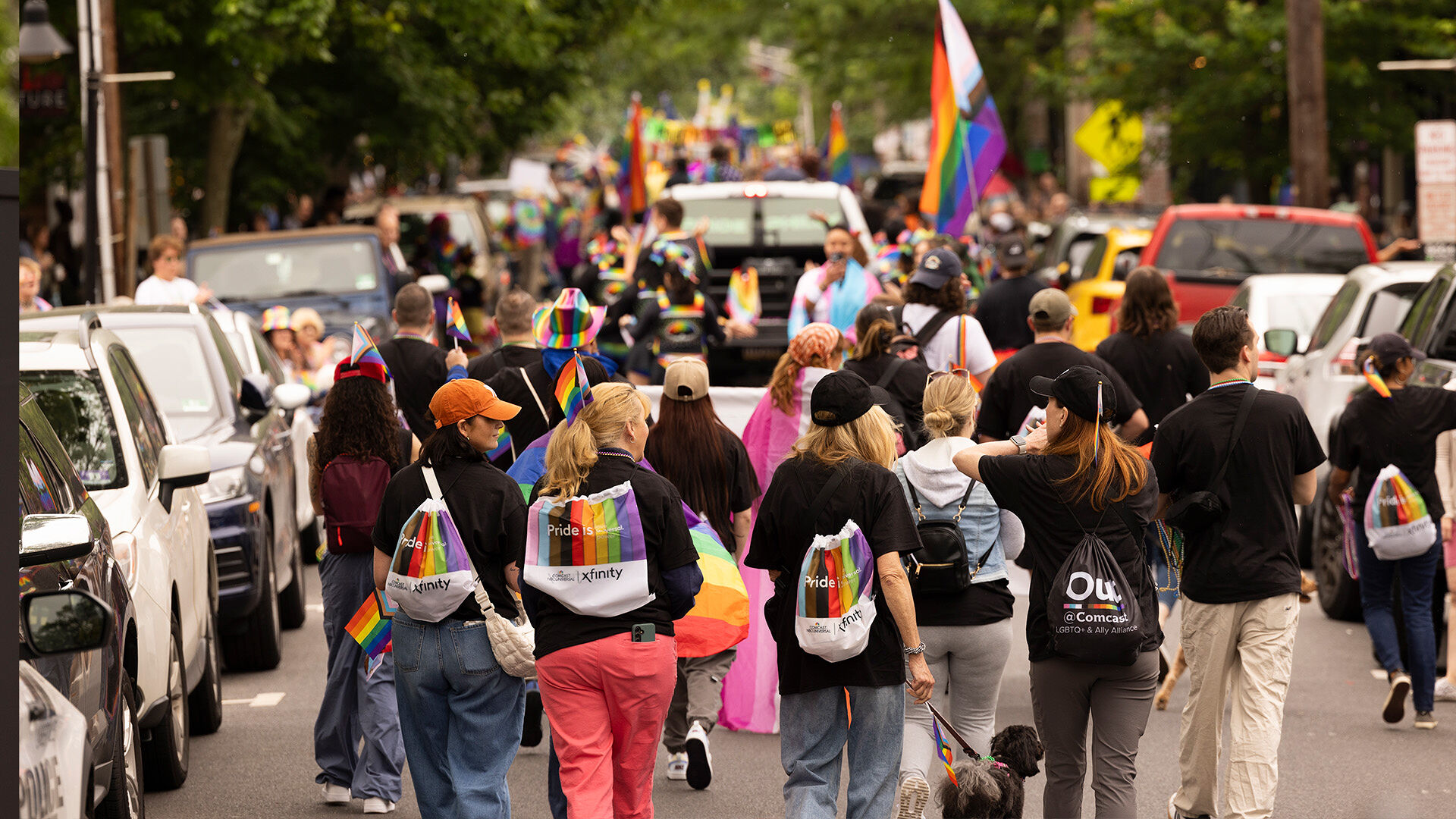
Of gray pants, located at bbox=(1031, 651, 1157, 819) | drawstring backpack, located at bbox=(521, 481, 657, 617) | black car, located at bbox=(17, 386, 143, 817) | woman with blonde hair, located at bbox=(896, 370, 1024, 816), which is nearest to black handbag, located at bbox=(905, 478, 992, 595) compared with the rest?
woman with blonde hair, located at bbox=(896, 370, 1024, 816)

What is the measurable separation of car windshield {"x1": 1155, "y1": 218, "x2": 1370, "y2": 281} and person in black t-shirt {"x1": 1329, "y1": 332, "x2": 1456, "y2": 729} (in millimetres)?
7872

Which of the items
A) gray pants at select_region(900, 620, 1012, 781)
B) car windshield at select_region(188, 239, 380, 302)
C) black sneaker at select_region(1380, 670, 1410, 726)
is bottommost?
black sneaker at select_region(1380, 670, 1410, 726)

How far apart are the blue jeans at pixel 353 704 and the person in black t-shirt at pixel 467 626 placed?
3.79 feet

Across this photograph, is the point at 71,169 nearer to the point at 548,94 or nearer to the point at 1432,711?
the point at 548,94

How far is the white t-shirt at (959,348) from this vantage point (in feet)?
30.2

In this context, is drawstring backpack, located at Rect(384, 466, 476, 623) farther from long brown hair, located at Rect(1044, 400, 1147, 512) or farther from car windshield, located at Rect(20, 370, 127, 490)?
car windshield, located at Rect(20, 370, 127, 490)

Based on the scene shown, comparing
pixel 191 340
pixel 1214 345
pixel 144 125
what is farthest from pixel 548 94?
pixel 1214 345

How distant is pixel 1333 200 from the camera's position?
3141 centimetres

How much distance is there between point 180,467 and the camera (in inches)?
278

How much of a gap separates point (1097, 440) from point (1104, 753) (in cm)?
97

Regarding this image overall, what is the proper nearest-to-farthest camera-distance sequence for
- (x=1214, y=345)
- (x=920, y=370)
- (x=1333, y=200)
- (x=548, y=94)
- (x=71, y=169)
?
(x=1214, y=345), (x=920, y=370), (x=71, y=169), (x=548, y=94), (x=1333, y=200)

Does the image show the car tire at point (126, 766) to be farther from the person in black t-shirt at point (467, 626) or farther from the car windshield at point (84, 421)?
the car windshield at point (84, 421)

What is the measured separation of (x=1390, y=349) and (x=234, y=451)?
5.56 meters

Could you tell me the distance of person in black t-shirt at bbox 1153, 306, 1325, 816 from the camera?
20.1 ft
